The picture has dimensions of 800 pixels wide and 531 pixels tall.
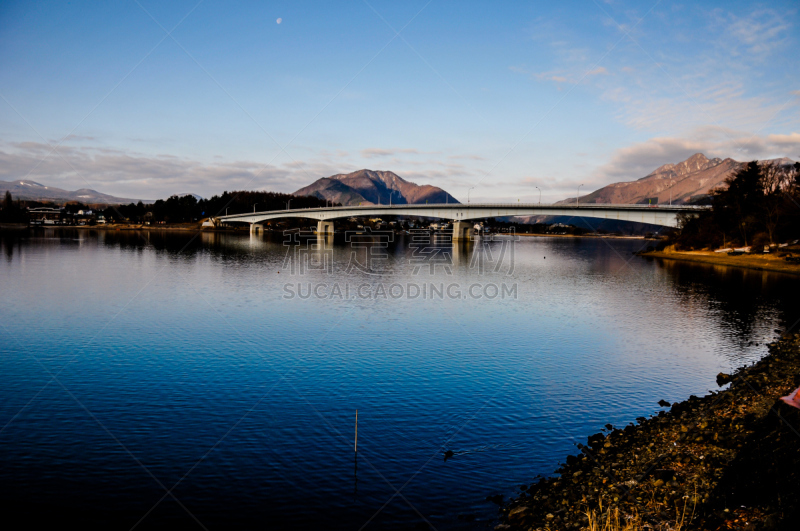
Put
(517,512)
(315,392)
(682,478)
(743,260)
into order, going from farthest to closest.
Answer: (743,260)
(315,392)
(682,478)
(517,512)

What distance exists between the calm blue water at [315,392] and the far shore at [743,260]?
3217 cm

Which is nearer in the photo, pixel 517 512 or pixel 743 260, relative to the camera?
pixel 517 512

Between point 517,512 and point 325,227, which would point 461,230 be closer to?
point 325,227

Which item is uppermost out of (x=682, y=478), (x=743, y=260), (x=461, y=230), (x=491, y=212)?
(x=491, y=212)

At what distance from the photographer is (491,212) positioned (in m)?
125

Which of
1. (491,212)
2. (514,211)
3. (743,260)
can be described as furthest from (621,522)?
(491,212)

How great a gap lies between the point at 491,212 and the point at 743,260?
5628 centimetres

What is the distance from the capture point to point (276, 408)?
1750cm

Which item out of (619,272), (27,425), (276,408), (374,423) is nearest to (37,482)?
(27,425)

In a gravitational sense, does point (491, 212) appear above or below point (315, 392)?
above

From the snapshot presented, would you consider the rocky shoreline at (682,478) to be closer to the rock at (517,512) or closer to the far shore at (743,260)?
the rock at (517,512)

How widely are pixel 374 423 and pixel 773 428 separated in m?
11.3

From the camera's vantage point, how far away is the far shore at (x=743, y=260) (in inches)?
2741

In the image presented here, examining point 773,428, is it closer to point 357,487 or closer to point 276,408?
point 357,487
